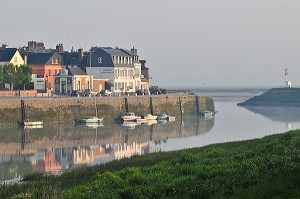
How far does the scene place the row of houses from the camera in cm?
9806

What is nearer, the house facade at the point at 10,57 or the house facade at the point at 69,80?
the house facade at the point at 10,57

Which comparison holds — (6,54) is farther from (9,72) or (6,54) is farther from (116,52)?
(116,52)

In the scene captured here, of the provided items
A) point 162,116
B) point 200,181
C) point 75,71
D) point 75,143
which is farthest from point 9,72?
point 200,181

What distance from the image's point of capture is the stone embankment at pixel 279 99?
162 m

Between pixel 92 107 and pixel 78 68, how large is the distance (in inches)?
788

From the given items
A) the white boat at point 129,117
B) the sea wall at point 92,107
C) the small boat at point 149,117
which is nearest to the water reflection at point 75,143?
the white boat at point 129,117

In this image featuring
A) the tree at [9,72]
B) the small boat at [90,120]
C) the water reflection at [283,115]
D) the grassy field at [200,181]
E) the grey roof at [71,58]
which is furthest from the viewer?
the grey roof at [71,58]

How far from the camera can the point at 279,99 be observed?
16788cm

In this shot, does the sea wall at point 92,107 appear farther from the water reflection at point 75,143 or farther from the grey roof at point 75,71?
the grey roof at point 75,71

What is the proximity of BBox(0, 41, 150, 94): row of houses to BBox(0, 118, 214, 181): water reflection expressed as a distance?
20.9 metres

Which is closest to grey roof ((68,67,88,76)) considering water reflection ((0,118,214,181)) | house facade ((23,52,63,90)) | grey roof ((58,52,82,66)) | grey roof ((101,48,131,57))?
house facade ((23,52,63,90))

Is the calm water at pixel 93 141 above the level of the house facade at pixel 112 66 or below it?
below

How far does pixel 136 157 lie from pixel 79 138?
23.1 m

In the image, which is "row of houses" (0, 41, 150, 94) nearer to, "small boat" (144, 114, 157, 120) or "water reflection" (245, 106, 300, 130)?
"small boat" (144, 114, 157, 120)
